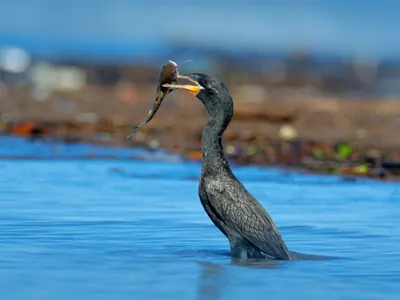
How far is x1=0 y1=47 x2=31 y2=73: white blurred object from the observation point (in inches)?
1270

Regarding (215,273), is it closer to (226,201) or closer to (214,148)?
(226,201)

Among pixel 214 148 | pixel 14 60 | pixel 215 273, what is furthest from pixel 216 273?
pixel 14 60

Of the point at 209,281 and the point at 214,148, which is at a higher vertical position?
the point at 214,148

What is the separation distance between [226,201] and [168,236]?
43.7 inches

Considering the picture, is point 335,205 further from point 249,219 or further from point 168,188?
point 249,219

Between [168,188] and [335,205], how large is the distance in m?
1.69

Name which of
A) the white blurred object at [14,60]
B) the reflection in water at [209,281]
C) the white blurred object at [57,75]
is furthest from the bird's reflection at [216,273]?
the white blurred object at [14,60]

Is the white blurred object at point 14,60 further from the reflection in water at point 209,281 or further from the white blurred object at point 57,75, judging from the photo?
the reflection in water at point 209,281

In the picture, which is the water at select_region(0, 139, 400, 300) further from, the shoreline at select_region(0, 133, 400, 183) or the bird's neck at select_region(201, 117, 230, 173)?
the bird's neck at select_region(201, 117, 230, 173)

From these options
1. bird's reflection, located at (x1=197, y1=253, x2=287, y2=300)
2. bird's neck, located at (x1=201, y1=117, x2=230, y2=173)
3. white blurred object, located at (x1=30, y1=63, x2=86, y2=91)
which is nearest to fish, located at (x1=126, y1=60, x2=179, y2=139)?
bird's neck, located at (x1=201, y1=117, x2=230, y2=173)

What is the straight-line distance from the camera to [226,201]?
8.02 meters

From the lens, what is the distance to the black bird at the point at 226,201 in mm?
7984

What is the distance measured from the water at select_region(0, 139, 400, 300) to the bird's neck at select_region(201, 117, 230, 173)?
0.59 meters

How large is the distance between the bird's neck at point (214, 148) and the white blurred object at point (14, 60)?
23.7m
